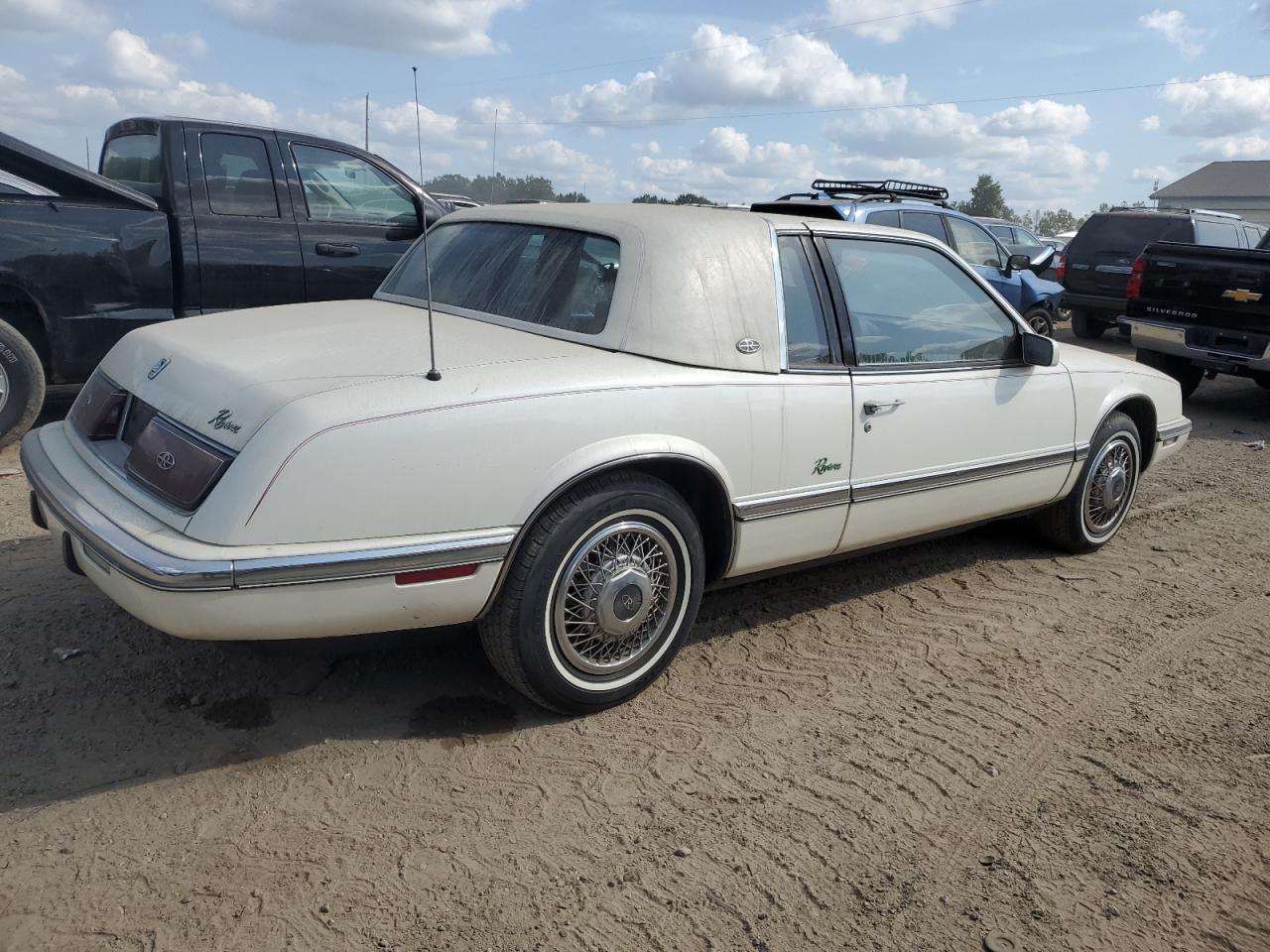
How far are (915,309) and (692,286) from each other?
1191 millimetres

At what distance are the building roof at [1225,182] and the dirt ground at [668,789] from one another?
6421 cm

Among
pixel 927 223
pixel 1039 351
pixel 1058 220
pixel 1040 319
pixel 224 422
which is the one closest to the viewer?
pixel 224 422

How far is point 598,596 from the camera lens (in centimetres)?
319

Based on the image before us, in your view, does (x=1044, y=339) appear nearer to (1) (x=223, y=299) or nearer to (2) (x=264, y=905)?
(2) (x=264, y=905)

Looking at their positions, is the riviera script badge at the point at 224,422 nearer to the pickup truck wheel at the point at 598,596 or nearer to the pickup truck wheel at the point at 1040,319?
the pickup truck wheel at the point at 598,596

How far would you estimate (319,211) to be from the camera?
22.8 feet

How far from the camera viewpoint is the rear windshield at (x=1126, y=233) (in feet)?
43.9

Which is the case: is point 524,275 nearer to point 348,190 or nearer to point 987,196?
point 348,190

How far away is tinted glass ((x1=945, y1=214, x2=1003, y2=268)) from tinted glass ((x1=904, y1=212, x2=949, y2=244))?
185 mm

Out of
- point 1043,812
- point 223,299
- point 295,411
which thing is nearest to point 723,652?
point 1043,812

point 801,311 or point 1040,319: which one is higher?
point 801,311

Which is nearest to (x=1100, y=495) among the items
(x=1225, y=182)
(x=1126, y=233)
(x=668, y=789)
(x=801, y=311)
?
(x=801, y=311)

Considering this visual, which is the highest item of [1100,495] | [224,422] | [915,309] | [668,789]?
[915,309]

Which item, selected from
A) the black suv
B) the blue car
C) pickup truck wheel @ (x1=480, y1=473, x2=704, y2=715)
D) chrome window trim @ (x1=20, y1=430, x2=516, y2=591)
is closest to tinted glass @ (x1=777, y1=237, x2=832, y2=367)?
pickup truck wheel @ (x1=480, y1=473, x2=704, y2=715)
